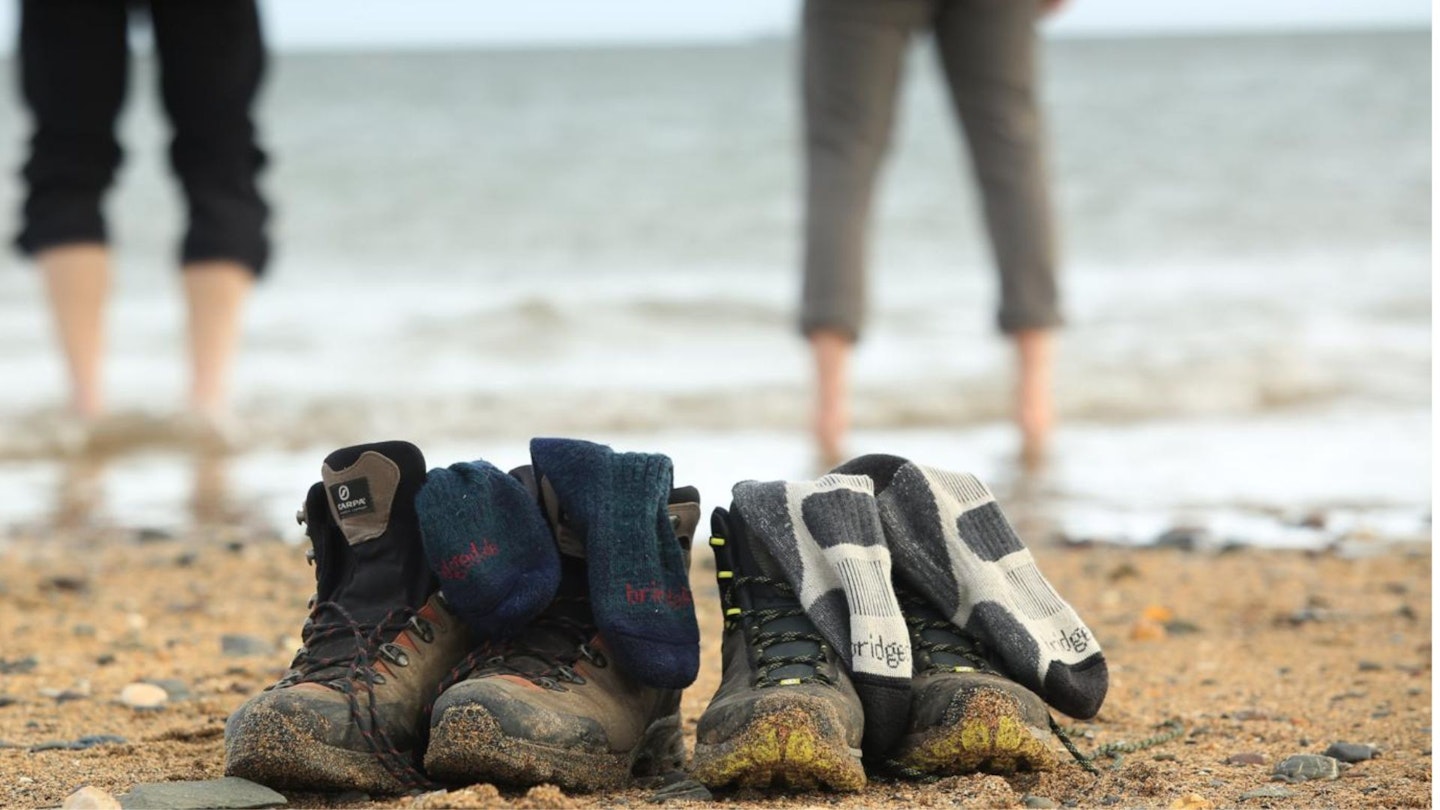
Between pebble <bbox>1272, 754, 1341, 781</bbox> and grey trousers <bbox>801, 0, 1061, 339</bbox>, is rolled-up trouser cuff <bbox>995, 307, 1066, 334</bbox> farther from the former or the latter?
pebble <bbox>1272, 754, 1341, 781</bbox>

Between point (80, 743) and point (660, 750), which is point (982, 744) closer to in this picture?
point (660, 750)

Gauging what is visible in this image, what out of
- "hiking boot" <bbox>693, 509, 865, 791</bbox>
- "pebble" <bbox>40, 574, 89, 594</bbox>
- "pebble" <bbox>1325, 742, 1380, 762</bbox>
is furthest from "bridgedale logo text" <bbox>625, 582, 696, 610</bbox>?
"pebble" <bbox>40, 574, 89, 594</bbox>

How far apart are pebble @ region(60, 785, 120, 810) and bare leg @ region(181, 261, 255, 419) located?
2.95 meters

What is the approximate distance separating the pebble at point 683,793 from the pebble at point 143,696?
3.00 ft

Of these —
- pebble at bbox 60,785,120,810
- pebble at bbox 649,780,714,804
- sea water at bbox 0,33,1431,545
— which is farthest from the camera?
sea water at bbox 0,33,1431,545

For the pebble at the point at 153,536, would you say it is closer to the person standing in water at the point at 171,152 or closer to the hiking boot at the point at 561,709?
the person standing in water at the point at 171,152

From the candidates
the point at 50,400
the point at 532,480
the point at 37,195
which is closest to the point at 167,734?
the point at 532,480

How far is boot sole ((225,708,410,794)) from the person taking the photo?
5.12ft

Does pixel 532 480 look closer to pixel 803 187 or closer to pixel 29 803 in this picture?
pixel 29 803

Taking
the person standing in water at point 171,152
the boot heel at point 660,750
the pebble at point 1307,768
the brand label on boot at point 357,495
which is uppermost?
the person standing in water at point 171,152

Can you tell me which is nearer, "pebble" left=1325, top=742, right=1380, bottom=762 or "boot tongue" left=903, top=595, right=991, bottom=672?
"boot tongue" left=903, top=595, right=991, bottom=672

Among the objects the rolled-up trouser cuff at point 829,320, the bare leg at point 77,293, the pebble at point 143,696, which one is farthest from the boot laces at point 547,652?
the bare leg at point 77,293

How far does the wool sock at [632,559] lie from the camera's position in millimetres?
1695

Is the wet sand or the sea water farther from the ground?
the sea water
